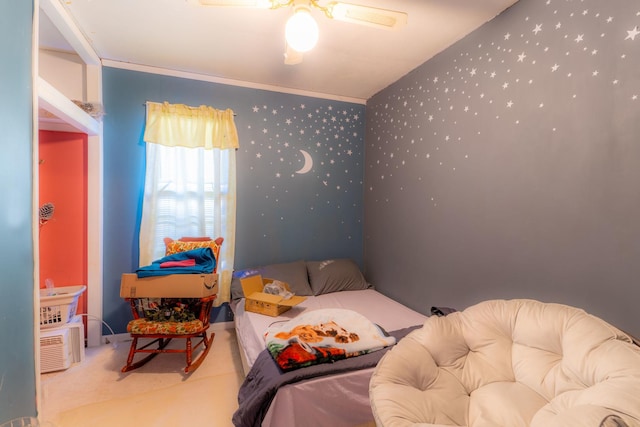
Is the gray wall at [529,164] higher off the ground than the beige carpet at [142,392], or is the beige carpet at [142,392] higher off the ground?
the gray wall at [529,164]

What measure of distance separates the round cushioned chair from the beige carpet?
1.29 m

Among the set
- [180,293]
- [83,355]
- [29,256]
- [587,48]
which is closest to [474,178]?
[587,48]

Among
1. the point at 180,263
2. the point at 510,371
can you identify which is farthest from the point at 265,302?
the point at 510,371

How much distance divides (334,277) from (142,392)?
1.85 meters

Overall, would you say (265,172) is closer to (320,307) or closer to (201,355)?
(320,307)

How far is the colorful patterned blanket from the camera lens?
1.60m

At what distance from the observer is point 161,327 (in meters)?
2.26

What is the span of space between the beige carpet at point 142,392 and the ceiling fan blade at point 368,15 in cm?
240

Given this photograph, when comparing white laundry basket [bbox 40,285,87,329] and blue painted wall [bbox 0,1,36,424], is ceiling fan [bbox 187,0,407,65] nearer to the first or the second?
blue painted wall [bbox 0,1,36,424]

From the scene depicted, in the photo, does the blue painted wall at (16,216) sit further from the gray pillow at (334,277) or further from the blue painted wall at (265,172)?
the gray pillow at (334,277)

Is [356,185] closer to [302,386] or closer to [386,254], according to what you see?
[386,254]

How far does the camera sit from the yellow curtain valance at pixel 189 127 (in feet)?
9.23

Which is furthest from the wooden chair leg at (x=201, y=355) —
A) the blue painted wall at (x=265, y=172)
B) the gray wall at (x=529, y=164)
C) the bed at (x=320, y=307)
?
the gray wall at (x=529, y=164)

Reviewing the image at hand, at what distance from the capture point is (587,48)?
1533 millimetres
